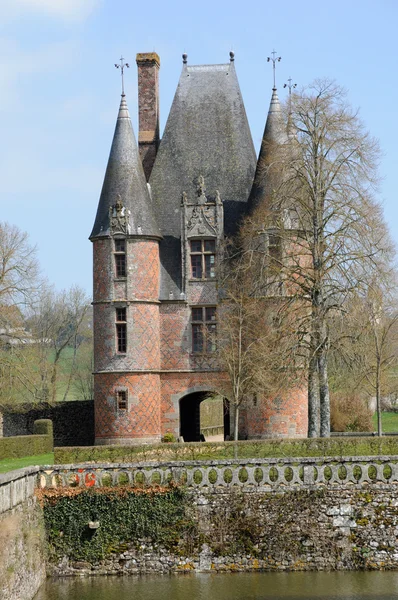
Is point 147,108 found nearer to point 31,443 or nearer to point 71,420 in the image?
point 71,420

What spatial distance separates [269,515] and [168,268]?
1510cm

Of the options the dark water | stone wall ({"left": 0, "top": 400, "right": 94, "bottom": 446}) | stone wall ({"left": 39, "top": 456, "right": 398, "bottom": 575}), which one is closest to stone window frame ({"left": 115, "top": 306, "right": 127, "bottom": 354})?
stone wall ({"left": 0, "top": 400, "right": 94, "bottom": 446})

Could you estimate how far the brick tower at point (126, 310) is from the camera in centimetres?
3412

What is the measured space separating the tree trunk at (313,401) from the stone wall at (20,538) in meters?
11.3

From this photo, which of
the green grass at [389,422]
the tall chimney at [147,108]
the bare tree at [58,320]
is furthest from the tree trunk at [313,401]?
the bare tree at [58,320]

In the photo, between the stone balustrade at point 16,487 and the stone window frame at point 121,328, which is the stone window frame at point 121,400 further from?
the stone balustrade at point 16,487

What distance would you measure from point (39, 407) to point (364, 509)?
64.9 ft

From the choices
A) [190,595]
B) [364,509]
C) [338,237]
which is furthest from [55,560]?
[338,237]

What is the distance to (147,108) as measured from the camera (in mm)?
37844

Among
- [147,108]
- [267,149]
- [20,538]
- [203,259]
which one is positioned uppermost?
[147,108]

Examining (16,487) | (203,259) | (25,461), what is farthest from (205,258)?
(16,487)

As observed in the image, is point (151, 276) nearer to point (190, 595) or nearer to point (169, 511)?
point (169, 511)

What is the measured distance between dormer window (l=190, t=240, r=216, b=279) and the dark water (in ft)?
51.1

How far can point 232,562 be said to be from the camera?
2138 cm
